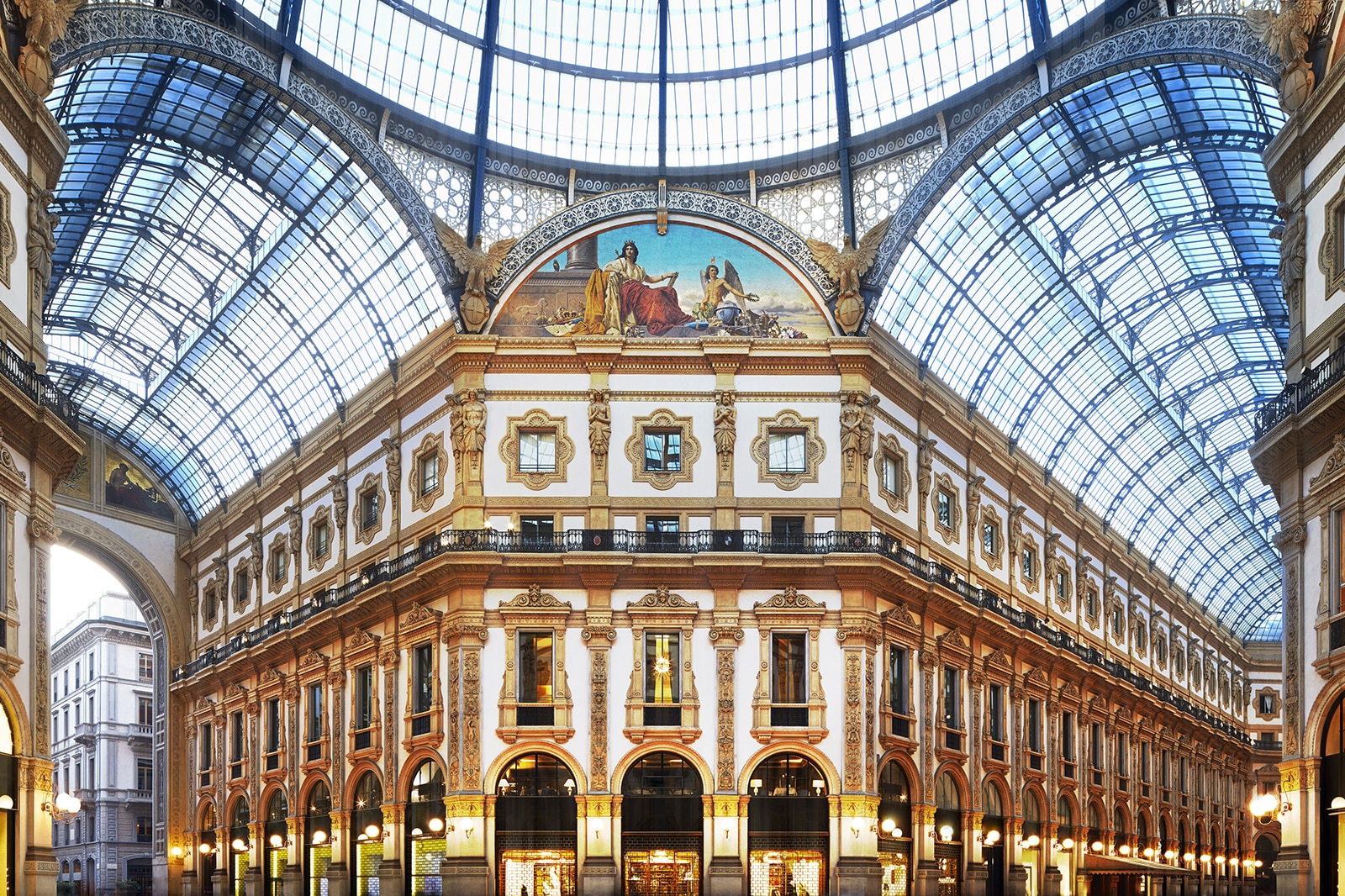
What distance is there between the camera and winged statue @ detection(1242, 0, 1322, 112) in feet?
158

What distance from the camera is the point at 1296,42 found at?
48.8 meters

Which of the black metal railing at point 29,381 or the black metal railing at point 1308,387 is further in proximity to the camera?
the black metal railing at point 1308,387

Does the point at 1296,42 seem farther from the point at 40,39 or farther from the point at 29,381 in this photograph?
the point at 29,381

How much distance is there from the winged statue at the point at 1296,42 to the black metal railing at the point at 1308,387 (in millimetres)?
8506

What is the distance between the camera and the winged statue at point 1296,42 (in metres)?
48.3

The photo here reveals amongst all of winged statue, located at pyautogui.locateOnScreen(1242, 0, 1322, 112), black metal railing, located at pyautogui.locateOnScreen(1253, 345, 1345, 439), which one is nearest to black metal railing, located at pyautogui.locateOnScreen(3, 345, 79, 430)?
black metal railing, located at pyautogui.locateOnScreen(1253, 345, 1345, 439)

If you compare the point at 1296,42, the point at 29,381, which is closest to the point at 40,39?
the point at 29,381

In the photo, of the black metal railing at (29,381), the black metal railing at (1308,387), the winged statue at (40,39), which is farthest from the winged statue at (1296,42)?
the black metal railing at (29,381)

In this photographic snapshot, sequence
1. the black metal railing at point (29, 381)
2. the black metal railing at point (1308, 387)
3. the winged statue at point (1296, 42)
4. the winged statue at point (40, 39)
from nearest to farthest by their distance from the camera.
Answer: the black metal railing at point (29, 381)
the black metal railing at point (1308, 387)
the winged statue at point (40, 39)
the winged statue at point (1296, 42)

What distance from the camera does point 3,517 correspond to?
145 feet

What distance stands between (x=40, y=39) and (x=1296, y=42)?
37.1 meters

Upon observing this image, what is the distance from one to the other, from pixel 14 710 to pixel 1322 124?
40.5 meters

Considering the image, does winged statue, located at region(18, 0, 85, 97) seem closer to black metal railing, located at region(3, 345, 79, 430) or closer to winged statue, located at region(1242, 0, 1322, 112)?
black metal railing, located at region(3, 345, 79, 430)

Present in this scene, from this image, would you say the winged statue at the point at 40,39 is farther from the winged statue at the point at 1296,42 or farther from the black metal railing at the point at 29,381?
the winged statue at the point at 1296,42
